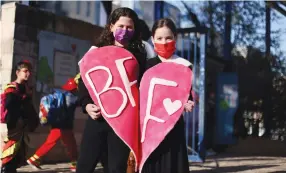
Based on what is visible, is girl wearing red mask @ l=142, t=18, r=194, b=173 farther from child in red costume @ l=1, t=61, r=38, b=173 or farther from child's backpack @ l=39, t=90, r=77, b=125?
child's backpack @ l=39, t=90, r=77, b=125

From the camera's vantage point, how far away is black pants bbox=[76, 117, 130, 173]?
9.02 ft

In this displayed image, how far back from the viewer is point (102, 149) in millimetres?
2838

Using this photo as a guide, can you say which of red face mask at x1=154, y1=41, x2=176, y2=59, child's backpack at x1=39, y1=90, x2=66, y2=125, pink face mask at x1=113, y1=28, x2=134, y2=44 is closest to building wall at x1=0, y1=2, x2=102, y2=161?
child's backpack at x1=39, y1=90, x2=66, y2=125

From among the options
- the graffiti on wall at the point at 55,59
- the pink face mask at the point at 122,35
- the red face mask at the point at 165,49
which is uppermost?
the graffiti on wall at the point at 55,59

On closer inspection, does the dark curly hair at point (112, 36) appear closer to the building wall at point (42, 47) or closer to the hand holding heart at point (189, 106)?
the hand holding heart at point (189, 106)

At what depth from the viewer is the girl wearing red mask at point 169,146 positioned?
107 inches

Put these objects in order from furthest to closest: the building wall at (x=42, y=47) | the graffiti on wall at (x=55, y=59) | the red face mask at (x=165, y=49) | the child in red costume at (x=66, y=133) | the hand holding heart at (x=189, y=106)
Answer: the graffiti on wall at (x=55, y=59) < the building wall at (x=42, y=47) < the child in red costume at (x=66, y=133) < the red face mask at (x=165, y=49) < the hand holding heart at (x=189, y=106)

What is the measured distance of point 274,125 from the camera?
11.8 metres

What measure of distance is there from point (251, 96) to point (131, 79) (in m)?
11.1

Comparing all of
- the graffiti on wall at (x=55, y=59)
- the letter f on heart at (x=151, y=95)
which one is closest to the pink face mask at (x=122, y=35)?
the letter f on heart at (x=151, y=95)

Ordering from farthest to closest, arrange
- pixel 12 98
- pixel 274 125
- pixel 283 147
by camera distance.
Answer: pixel 274 125 < pixel 283 147 < pixel 12 98

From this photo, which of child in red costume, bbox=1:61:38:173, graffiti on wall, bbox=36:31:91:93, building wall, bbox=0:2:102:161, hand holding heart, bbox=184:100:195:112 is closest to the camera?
hand holding heart, bbox=184:100:195:112

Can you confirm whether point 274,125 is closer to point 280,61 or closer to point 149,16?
point 280,61

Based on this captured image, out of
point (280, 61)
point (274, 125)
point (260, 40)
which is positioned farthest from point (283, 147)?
point (260, 40)
